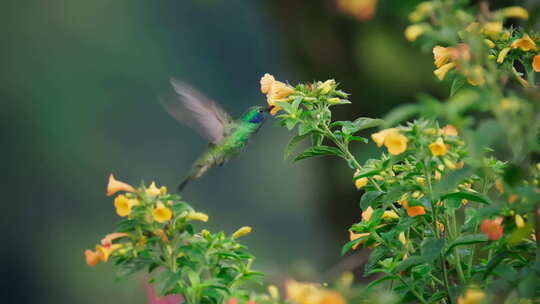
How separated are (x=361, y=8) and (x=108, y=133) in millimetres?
6419

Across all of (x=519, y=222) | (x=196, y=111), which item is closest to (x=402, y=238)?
(x=519, y=222)

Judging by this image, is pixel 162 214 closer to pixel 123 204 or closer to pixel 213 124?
pixel 123 204

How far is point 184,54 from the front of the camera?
403 inches

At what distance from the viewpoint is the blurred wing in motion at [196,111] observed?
6.79ft

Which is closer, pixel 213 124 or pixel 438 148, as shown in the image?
pixel 438 148

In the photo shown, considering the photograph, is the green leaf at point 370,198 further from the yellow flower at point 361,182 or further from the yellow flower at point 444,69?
the yellow flower at point 444,69

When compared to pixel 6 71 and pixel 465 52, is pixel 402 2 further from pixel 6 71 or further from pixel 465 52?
pixel 6 71

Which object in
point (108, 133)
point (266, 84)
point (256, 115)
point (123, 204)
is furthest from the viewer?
point (108, 133)

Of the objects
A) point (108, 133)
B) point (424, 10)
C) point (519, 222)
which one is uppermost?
point (108, 133)

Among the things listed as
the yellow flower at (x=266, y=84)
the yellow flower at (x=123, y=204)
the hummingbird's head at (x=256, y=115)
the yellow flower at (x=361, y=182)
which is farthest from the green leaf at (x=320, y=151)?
the hummingbird's head at (x=256, y=115)

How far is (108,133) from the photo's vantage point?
979 cm

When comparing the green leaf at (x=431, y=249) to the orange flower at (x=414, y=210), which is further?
the orange flower at (x=414, y=210)

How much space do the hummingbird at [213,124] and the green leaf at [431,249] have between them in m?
0.87

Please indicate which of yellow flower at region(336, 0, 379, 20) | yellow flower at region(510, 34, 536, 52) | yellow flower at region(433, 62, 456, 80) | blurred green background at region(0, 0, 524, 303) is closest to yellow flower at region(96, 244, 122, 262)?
yellow flower at region(433, 62, 456, 80)
